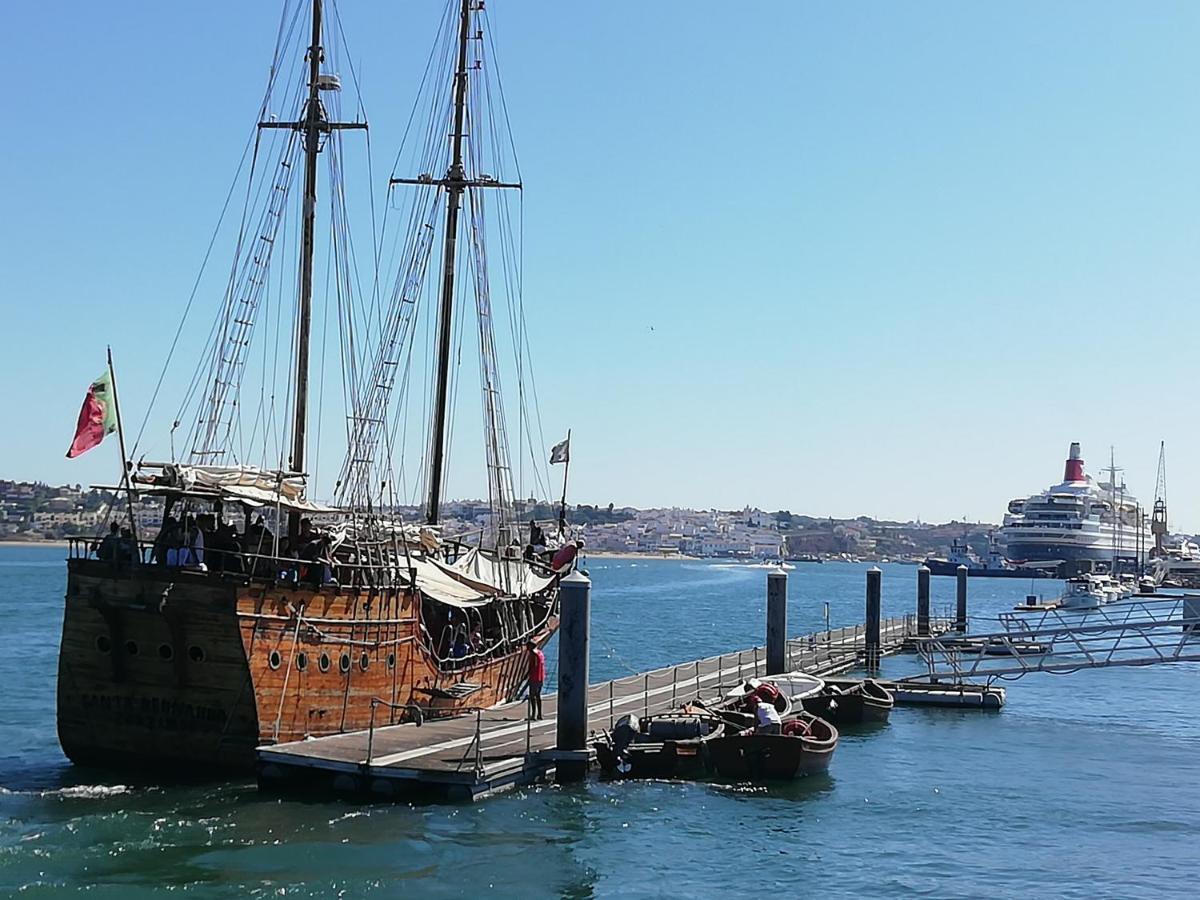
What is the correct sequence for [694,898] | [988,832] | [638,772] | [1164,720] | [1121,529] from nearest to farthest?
[694,898], [988,832], [638,772], [1164,720], [1121,529]

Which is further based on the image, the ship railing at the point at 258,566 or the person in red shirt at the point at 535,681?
the person in red shirt at the point at 535,681

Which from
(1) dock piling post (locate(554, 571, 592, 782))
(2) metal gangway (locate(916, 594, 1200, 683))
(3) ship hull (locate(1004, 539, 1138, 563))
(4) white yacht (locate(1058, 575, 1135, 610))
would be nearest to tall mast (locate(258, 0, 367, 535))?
(1) dock piling post (locate(554, 571, 592, 782))

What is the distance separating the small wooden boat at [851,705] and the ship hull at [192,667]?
15180 mm

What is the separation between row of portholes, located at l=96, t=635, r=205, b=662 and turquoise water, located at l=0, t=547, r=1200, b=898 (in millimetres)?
2488

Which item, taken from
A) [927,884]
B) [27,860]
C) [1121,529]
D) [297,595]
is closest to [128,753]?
[297,595]

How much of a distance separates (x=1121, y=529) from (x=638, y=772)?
6829 inches

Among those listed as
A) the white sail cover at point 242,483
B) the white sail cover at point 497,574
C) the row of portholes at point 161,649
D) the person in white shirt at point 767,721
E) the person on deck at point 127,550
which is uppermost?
the white sail cover at point 242,483

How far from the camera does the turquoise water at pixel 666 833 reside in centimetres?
2142

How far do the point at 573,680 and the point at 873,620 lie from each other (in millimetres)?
29583

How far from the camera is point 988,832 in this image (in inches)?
1061

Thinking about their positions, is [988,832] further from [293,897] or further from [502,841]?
[293,897]

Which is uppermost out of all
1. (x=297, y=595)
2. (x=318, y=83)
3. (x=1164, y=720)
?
(x=318, y=83)

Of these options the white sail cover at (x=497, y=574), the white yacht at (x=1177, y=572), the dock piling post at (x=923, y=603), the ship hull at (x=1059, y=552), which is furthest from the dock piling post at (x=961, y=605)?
the ship hull at (x=1059, y=552)

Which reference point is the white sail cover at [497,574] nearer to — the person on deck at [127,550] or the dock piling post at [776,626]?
the dock piling post at [776,626]
